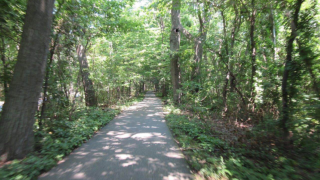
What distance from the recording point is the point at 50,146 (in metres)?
3.94

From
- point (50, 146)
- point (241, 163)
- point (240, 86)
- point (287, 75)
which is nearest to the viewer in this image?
point (241, 163)

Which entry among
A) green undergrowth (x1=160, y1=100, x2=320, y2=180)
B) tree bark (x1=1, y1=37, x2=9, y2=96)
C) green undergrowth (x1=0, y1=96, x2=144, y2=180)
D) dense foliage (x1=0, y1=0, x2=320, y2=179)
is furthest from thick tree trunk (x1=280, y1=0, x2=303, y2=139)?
tree bark (x1=1, y1=37, x2=9, y2=96)

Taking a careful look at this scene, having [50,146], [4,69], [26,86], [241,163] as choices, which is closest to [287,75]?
[241,163]

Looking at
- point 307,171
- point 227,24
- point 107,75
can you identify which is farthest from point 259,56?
point 107,75

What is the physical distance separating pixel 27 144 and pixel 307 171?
564 cm

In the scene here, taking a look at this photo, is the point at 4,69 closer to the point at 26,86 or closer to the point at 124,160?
the point at 26,86

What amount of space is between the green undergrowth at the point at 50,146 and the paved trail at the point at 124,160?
7.5 inches

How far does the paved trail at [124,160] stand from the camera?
10.2ft

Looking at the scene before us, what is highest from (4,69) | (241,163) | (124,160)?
(4,69)

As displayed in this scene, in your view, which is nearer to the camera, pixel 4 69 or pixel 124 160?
pixel 124 160

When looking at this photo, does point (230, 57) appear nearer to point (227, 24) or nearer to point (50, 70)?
point (227, 24)

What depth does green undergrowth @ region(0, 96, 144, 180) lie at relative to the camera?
2.80m

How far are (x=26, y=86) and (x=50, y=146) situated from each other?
1.64m

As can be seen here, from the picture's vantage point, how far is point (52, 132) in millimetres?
4832
